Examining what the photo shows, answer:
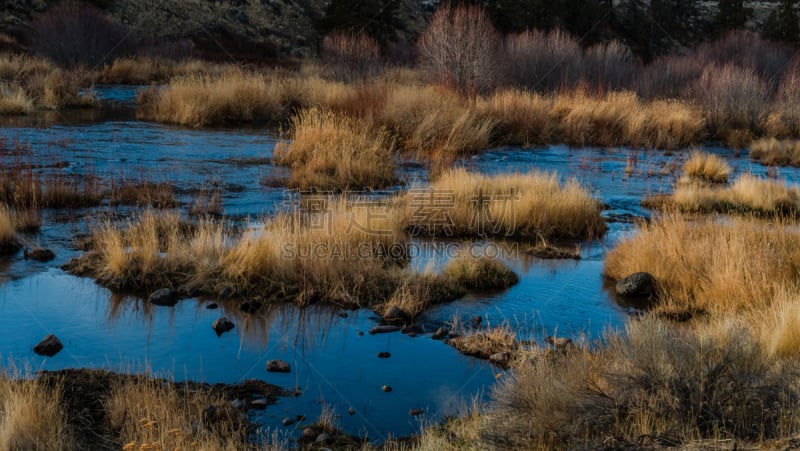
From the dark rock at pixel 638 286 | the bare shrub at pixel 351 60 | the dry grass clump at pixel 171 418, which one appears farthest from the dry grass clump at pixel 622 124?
the dry grass clump at pixel 171 418

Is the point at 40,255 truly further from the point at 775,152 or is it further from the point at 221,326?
the point at 775,152

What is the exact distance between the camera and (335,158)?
47.1 ft

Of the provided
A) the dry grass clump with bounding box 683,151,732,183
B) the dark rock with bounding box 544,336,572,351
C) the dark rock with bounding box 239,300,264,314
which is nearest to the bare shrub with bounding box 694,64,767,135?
the dry grass clump with bounding box 683,151,732,183

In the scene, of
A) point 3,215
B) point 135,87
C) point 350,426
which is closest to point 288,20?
point 135,87

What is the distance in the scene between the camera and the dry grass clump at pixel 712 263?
25.0ft

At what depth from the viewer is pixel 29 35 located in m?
33.2

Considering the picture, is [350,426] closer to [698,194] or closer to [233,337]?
[233,337]

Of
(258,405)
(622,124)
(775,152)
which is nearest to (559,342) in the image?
(258,405)

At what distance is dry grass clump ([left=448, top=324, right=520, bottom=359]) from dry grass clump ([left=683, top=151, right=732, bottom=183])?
33.2ft

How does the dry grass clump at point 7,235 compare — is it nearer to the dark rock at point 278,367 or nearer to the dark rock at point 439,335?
the dark rock at point 278,367

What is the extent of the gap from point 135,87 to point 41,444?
84.7ft

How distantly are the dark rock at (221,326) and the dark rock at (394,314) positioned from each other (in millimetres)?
1442

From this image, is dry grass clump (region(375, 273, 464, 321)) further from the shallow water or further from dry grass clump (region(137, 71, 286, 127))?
dry grass clump (region(137, 71, 286, 127))

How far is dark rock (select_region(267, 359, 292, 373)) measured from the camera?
615 cm
